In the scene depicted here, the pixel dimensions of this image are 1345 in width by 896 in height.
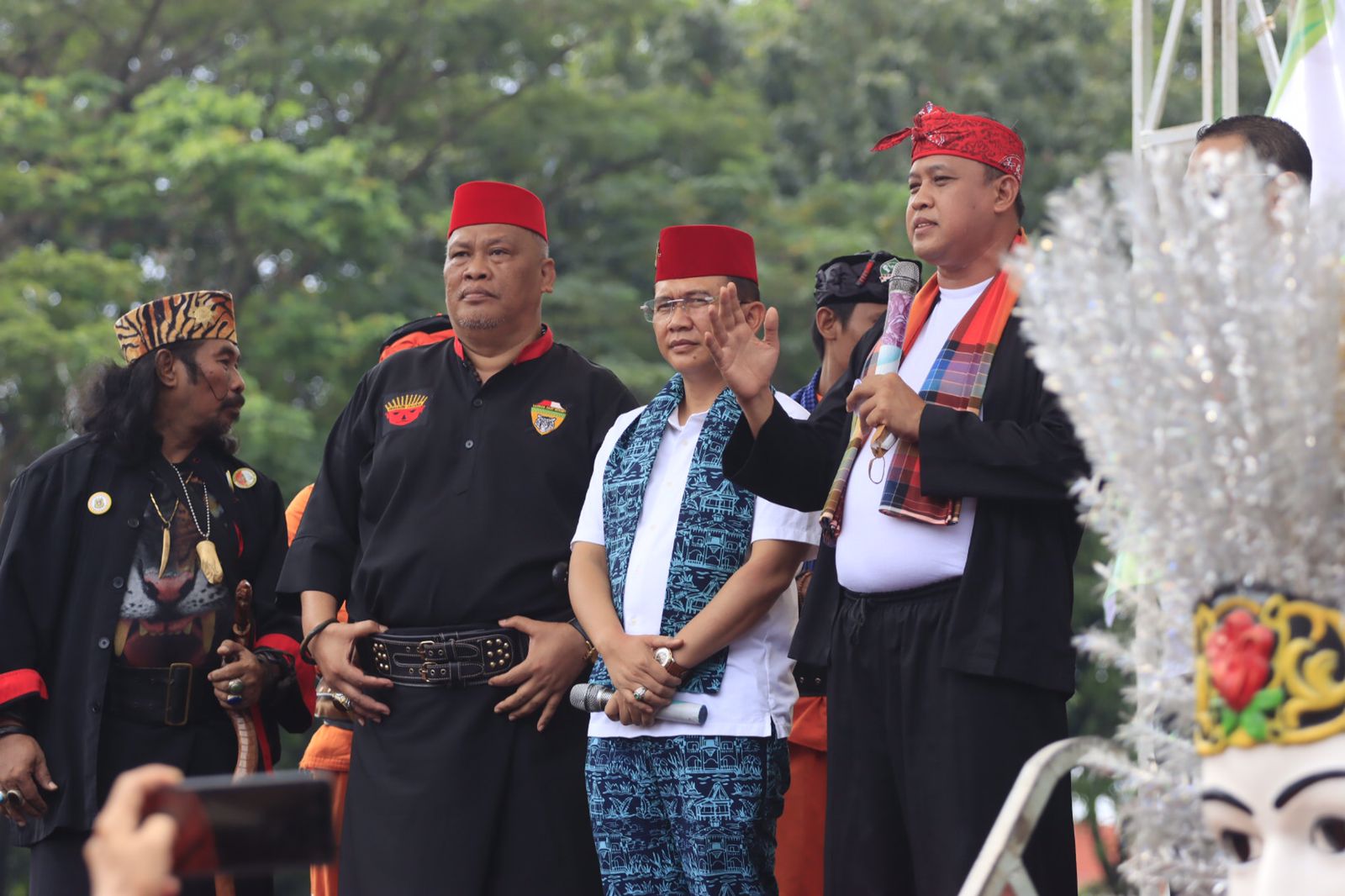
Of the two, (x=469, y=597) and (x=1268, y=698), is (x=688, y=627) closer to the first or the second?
(x=469, y=597)

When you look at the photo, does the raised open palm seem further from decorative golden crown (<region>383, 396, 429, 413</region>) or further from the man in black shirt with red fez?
decorative golden crown (<region>383, 396, 429, 413</region>)

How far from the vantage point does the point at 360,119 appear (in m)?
16.6

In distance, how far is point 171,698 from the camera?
15.6 feet

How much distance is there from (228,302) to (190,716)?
1.32 meters

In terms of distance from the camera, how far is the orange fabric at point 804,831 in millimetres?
4707

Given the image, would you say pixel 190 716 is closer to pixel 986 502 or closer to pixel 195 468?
pixel 195 468

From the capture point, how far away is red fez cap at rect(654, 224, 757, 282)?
170 inches

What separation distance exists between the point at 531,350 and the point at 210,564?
1141 millimetres

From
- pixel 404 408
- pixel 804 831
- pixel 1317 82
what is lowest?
pixel 804 831

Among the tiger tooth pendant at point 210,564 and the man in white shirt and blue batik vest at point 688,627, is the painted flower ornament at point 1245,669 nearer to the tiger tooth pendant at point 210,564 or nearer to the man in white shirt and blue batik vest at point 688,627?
the man in white shirt and blue batik vest at point 688,627

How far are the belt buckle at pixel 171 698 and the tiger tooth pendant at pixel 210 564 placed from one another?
0.27 m

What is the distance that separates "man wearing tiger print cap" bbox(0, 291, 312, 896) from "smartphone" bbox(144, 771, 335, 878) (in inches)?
119

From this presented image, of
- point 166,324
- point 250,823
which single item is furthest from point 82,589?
point 250,823

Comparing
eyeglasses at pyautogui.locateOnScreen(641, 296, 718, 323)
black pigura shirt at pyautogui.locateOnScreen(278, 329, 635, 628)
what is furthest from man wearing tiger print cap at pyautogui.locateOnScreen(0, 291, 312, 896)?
eyeglasses at pyautogui.locateOnScreen(641, 296, 718, 323)
